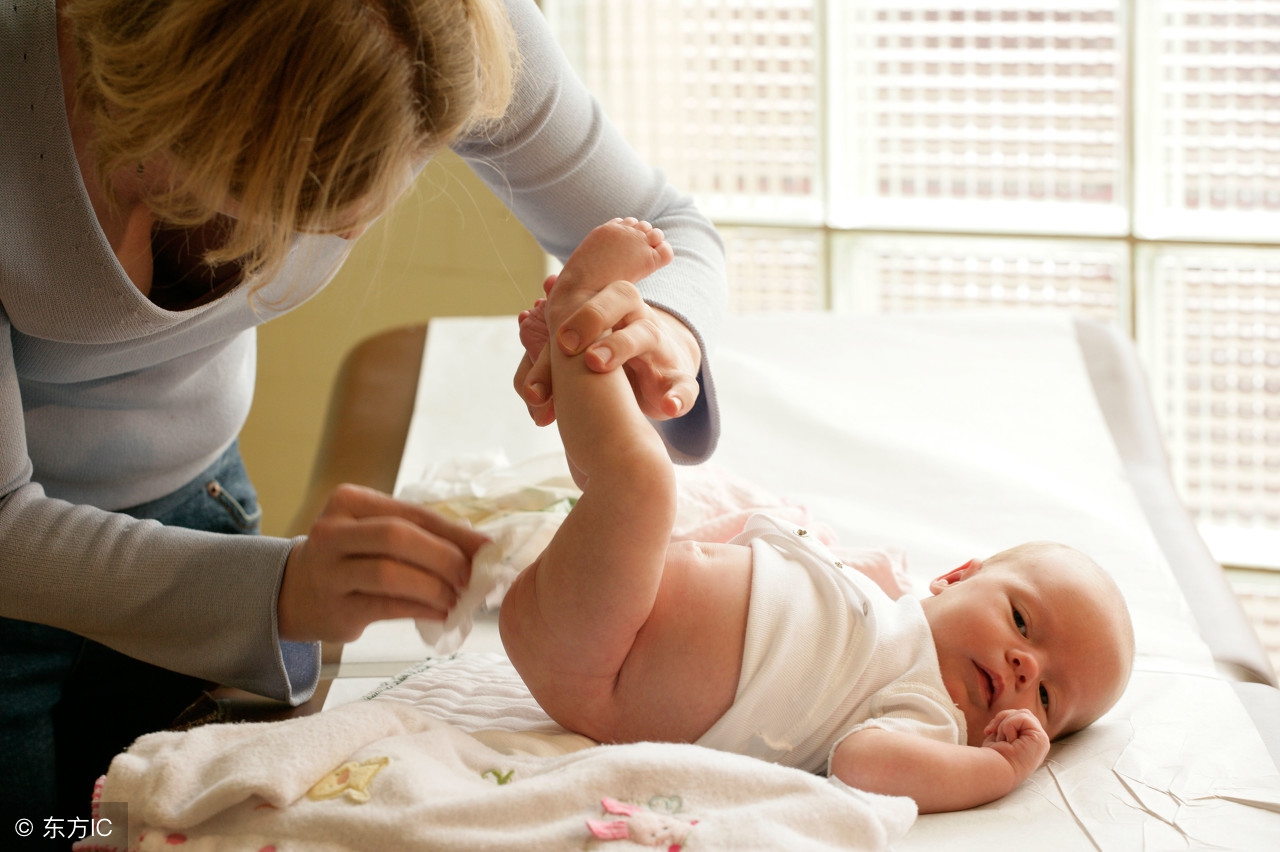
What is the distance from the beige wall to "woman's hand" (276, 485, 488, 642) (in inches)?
68.5

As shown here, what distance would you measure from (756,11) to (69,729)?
81.1 inches

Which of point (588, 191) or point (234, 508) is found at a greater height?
point (588, 191)

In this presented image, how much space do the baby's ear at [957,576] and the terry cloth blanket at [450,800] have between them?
1.26 feet

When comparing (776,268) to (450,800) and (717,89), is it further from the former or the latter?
(450,800)

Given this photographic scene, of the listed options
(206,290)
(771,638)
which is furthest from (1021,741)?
(206,290)

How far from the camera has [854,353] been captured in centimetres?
193

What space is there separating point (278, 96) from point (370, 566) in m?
0.36

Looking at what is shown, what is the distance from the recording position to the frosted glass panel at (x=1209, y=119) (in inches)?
91.8

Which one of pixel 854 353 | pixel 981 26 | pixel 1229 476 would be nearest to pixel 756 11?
pixel 981 26

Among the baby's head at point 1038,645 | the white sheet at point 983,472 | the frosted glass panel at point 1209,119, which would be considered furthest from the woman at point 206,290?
the frosted glass panel at point 1209,119

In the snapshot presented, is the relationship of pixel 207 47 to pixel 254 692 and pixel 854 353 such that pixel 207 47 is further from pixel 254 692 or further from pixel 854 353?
pixel 854 353

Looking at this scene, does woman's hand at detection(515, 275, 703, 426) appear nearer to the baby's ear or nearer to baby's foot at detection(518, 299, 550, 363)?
baby's foot at detection(518, 299, 550, 363)

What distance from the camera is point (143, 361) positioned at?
111cm

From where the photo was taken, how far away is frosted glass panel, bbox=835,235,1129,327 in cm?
253
